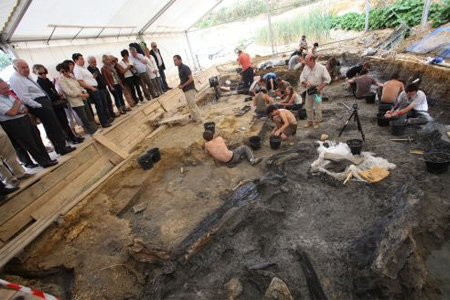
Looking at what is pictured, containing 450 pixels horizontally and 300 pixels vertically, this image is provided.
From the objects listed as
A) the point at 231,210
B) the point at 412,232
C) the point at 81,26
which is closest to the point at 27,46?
the point at 81,26

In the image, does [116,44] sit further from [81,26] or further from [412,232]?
[412,232]

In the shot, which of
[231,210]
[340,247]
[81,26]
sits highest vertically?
[81,26]

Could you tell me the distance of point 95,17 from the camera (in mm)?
8234

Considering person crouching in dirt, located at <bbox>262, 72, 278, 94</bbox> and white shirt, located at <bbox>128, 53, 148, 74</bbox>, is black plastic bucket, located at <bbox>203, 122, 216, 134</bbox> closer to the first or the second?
white shirt, located at <bbox>128, 53, 148, 74</bbox>

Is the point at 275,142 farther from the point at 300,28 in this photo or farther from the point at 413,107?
the point at 300,28

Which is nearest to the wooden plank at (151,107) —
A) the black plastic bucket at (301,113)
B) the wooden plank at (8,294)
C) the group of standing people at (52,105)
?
the group of standing people at (52,105)

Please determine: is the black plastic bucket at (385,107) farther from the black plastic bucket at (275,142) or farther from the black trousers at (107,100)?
the black trousers at (107,100)

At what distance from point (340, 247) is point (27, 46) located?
8492mm

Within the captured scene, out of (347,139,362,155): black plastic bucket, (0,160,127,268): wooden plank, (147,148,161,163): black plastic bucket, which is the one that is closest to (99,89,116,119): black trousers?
(147,148,161,163): black plastic bucket

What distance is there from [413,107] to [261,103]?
3.90 meters

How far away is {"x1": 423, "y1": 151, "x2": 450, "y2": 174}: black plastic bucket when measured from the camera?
4.06 m

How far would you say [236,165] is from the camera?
586cm

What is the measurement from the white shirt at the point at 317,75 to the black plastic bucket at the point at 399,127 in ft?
5.93

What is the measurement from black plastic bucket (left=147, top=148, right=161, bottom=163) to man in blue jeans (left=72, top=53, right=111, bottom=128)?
5.14ft
